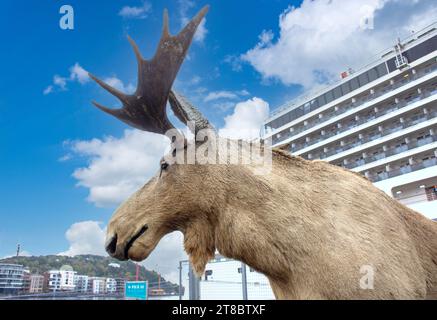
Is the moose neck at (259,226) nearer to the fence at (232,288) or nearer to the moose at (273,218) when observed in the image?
the moose at (273,218)

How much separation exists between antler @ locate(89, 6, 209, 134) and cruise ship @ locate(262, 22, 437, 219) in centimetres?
2497

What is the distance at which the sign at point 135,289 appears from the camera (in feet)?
30.3

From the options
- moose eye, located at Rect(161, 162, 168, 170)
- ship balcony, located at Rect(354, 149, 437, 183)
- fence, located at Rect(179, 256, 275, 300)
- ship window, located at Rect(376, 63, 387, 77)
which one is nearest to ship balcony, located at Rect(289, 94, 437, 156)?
ship balcony, located at Rect(354, 149, 437, 183)

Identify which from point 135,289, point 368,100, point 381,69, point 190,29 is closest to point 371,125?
point 368,100

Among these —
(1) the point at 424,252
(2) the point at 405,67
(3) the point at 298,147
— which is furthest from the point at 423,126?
(1) the point at 424,252

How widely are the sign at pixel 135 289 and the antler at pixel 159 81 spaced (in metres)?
8.06

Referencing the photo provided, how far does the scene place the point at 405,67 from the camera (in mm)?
32281

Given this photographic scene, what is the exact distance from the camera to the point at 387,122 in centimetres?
3278

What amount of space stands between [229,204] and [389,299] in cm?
91

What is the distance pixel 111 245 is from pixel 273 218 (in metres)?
0.97

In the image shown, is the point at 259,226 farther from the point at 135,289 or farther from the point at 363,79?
the point at 363,79

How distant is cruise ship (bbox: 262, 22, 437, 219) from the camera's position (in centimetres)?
2816

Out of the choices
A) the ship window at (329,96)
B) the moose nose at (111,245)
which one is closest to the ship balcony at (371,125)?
the ship window at (329,96)

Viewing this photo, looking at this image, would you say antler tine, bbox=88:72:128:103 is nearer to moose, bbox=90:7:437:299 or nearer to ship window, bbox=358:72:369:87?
moose, bbox=90:7:437:299
